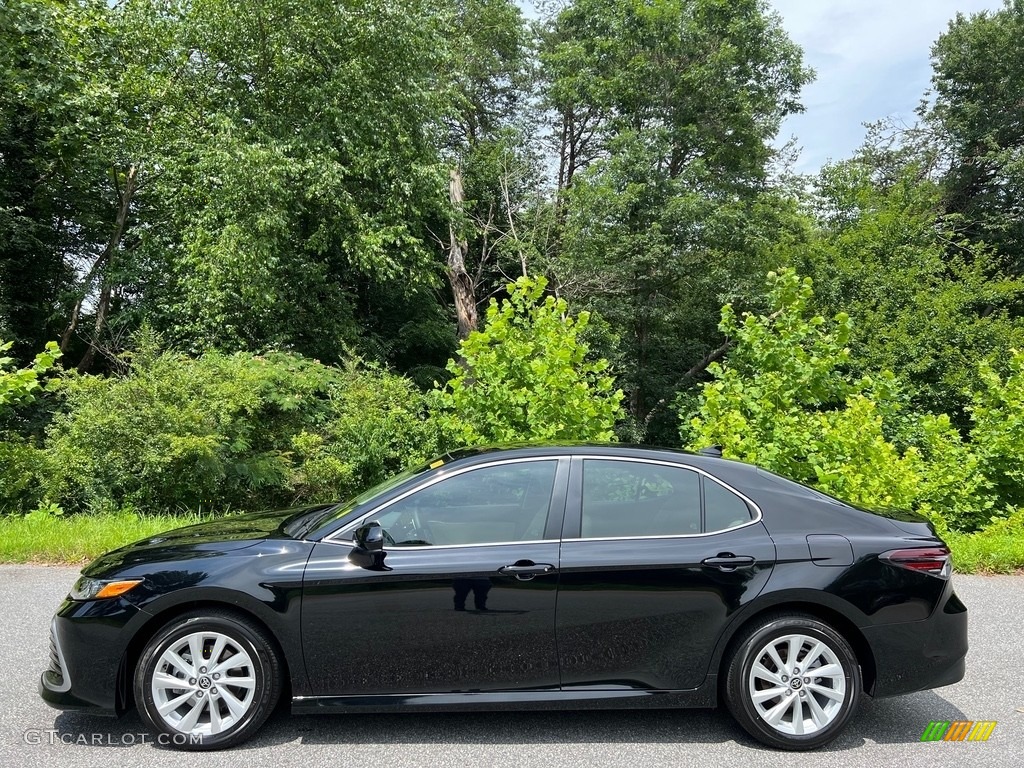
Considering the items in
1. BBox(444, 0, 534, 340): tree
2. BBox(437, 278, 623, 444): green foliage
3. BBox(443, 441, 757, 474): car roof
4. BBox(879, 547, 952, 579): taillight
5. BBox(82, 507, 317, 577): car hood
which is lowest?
BBox(879, 547, 952, 579): taillight

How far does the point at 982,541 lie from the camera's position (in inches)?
285

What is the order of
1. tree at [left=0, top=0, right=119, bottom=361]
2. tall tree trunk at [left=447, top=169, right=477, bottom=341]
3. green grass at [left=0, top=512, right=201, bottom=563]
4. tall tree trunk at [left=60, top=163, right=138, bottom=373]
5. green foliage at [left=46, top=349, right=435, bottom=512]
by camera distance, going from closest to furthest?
green grass at [left=0, top=512, right=201, bottom=563], green foliage at [left=46, top=349, right=435, bottom=512], tree at [left=0, top=0, right=119, bottom=361], tall tree trunk at [left=60, top=163, right=138, bottom=373], tall tree trunk at [left=447, top=169, right=477, bottom=341]

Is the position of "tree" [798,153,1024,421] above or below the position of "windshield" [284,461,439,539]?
above

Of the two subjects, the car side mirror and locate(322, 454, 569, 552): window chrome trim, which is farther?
locate(322, 454, 569, 552): window chrome trim

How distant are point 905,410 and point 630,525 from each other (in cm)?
1550

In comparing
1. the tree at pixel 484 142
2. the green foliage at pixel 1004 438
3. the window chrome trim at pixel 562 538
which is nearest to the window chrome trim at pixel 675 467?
the window chrome trim at pixel 562 538

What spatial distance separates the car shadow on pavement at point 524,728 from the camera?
3555 millimetres

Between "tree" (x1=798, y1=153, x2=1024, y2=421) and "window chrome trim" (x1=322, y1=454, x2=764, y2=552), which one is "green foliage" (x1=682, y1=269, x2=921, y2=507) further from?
"tree" (x1=798, y1=153, x2=1024, y2=421)

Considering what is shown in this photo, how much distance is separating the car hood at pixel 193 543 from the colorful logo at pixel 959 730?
11.3 ft

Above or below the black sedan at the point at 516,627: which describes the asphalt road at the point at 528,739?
below

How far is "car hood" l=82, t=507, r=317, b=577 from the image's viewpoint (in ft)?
12.1

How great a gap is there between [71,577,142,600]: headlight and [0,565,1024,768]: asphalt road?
2.23 ft

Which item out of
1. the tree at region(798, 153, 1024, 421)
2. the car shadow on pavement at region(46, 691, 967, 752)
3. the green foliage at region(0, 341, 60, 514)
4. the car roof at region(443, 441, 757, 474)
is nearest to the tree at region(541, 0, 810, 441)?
the tree at region(798, 153, 1024, 421)

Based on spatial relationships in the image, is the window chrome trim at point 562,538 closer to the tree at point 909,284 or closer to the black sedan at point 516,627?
the black sedan at point 516,627
